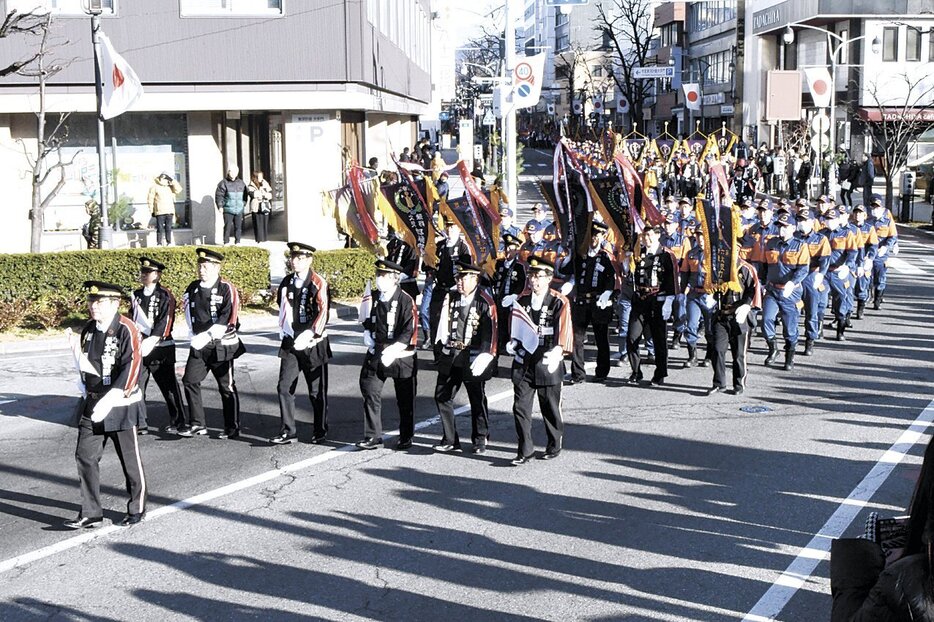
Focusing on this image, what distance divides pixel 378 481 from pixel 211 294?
3040 mm

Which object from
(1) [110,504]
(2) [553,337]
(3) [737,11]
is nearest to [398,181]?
(2) [553,337]

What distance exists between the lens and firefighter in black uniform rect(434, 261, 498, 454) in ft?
37.4

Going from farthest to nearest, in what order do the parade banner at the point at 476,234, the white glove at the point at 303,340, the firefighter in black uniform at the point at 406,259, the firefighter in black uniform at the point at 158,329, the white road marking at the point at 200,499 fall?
the firefighter in black uniform at the point at 406,259, the parade banner at the point at 476,234, the firefighter in black uniform at the point at 158,329, the white glove at the point at 303,340, the white road marking at the point at 200,499

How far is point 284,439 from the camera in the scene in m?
11.8

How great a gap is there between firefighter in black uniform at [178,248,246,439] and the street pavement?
0.31 m

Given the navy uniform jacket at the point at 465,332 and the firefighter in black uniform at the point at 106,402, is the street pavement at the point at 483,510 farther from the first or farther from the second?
the navy uniform jacket at the point at 465,332

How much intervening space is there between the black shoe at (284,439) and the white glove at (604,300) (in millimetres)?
4598

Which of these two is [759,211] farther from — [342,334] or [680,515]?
[680,515]

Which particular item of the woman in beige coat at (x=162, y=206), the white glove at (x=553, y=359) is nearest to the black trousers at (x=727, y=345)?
the white glove at (x=553, y=359)

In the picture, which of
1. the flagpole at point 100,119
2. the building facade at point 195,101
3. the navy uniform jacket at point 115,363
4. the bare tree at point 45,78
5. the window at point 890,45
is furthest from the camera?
the window at point 890,45

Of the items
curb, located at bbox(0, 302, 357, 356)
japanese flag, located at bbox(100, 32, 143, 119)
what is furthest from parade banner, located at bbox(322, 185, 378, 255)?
japanese flag, located at bbox(100, 32, 143, 119)

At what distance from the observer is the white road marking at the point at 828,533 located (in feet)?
24.9

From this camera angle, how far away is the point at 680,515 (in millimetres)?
9414

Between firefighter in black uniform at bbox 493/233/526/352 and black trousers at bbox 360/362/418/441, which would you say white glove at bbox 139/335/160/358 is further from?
firefighter in black uniform at bbox 493/233/526/352
